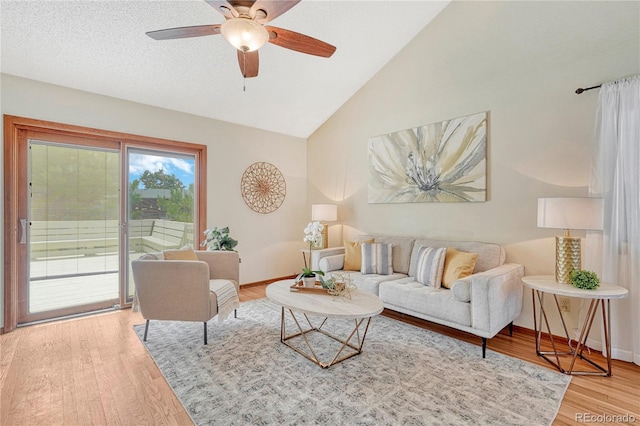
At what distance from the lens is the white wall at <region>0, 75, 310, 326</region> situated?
3.12 metres

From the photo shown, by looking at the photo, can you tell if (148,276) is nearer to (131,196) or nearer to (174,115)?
(131,196)

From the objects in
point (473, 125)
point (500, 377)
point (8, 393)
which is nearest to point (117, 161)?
point (8, 393)

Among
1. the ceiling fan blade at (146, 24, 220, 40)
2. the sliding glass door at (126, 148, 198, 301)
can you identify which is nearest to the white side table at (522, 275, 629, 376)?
the ceiling fan blade at (146, 24, 220, 40)

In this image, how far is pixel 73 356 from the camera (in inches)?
96.6

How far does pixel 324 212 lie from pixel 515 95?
266 centimetres

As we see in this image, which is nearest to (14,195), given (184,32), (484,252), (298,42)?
(184,32)

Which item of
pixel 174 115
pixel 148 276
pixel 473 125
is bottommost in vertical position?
pixel 148 276

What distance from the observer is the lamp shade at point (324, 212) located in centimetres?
444

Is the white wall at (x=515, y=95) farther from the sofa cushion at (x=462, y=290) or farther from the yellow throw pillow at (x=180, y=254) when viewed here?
the yellow throw pillow at (x=180, y=254)

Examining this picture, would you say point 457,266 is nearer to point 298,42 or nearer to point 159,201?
point 298,42

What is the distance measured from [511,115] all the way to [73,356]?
454 centimetres

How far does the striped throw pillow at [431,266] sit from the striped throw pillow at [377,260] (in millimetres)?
412

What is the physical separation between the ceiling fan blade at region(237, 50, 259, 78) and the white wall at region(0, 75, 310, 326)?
200 cm

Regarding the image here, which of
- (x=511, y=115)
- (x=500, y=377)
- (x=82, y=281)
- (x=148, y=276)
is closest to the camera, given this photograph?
(x=500, y=377)
